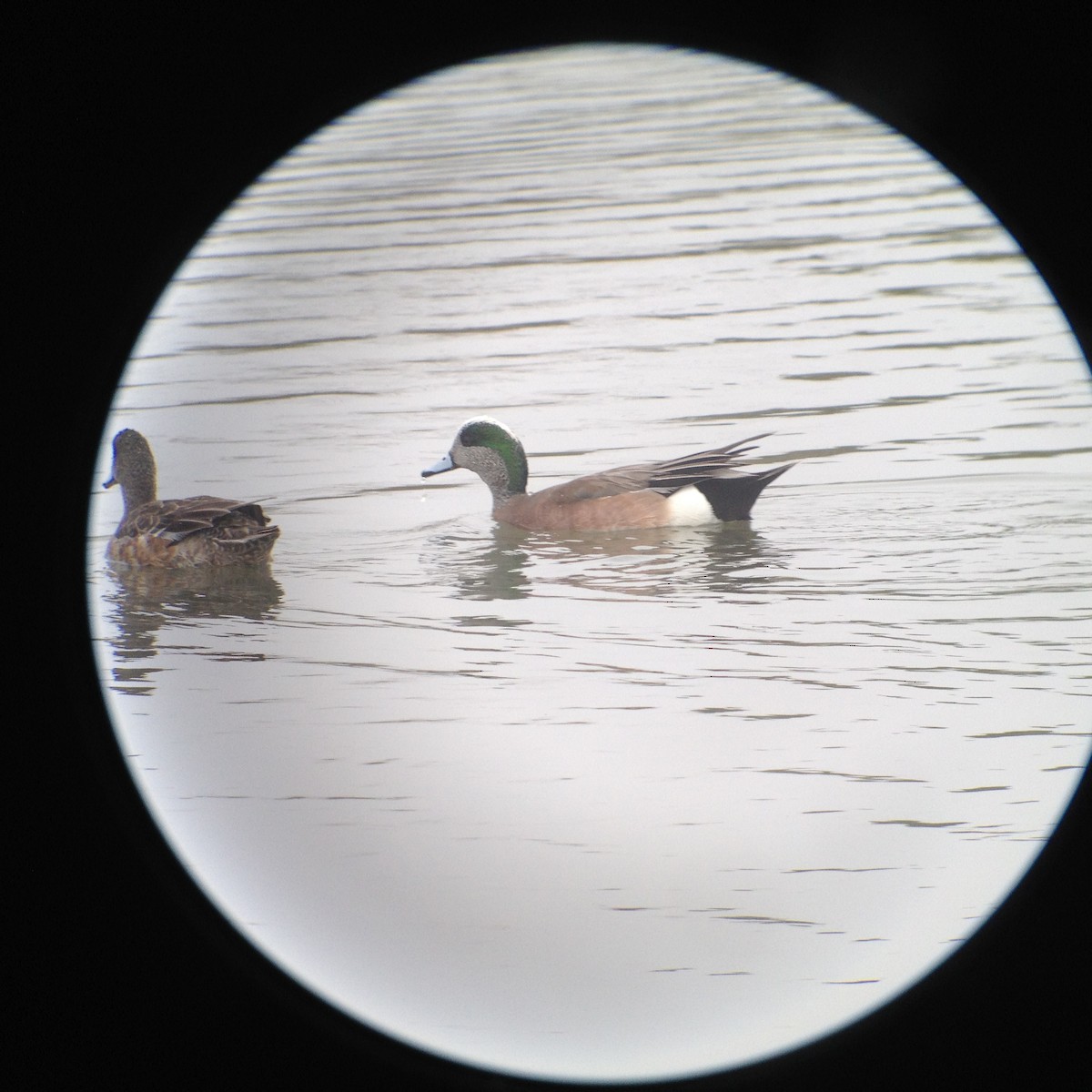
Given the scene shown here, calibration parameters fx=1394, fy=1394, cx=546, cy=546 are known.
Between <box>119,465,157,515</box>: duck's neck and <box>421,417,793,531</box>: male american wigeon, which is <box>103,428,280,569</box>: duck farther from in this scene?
<box>421,417,793,531</box>: male american wigeon

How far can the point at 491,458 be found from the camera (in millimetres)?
2902

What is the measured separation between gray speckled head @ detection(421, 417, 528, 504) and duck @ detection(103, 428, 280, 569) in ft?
1.22

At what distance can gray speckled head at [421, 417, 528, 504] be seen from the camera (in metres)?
2.68

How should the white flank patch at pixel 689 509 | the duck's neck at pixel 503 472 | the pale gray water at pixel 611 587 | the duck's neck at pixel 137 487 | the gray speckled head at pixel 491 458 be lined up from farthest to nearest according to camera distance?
the white flank patch at pixel 689 509, the duck's neck at pixel 503 472, the gray speckled head at pixel 491 458, the duck's neck at pixel 137 487, the pale gray water at pixel 611 587

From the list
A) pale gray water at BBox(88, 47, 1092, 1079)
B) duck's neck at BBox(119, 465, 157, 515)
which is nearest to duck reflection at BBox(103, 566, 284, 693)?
pale gray water at BBox(88, 47, 1092, 1079)

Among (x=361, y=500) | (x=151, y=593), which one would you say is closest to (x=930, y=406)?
(x=361, y=500)

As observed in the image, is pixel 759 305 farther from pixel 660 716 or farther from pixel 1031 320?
pixel 660 716

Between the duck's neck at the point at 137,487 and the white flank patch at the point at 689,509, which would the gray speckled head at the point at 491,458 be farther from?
the duck's neck at the point at 137,487

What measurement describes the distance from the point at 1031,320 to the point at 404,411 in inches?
44.4

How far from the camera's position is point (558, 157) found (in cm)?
256

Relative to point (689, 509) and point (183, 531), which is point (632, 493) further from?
point (183, 531)

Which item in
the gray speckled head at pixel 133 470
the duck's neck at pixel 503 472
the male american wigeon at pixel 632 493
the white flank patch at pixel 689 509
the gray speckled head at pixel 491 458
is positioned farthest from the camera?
the white flank patch at pixel 689 509

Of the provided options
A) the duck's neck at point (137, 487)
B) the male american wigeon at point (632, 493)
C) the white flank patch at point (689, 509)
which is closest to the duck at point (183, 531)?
the duck's neck at point (137, 487)

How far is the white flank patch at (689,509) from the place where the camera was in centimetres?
315
